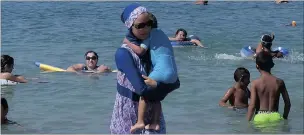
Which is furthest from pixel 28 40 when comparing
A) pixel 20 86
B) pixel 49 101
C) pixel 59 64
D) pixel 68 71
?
pixel 49 101

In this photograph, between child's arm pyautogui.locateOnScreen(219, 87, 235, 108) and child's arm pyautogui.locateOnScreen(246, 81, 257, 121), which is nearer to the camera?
child's arm pyautogui.locateOnScreen(246, 81, 257, 121)

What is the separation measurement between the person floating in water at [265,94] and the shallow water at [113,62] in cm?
29

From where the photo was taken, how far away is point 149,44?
4.11 meters

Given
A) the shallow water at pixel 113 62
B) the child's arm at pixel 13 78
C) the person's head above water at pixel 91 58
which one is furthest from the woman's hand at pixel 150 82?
the person's head above water at pixel 91 58

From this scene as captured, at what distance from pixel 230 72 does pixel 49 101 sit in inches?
169


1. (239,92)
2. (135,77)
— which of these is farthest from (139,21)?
(239,92)

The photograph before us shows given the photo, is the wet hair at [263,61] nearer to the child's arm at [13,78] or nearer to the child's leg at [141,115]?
the child's leg at [141,115]

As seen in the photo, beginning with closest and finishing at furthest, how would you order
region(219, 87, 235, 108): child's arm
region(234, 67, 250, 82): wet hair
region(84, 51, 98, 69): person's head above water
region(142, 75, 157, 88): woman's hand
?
region(142, 75, 157, 88): woman's hand → region(234, 67, 250, 82): wet hair → region(219, 87, 235, 108): child's arm → region(84, 51, 98, 69): person's head above water

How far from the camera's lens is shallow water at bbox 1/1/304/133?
846cm

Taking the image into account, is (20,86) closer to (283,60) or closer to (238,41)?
(283,60)

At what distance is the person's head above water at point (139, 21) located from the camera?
161 inches

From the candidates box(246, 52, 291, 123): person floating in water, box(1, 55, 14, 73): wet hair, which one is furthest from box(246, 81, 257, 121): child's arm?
box(1, 55, 14, 73): wet hair

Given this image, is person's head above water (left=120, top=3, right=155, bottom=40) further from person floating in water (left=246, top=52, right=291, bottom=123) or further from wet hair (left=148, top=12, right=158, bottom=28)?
person floating in water (left=246, top=52, right=291, bottom=123)

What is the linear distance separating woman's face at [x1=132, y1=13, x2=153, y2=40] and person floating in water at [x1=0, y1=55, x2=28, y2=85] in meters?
5.93
